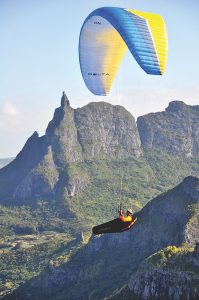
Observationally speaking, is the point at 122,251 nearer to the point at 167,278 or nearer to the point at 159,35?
the point at 167,278

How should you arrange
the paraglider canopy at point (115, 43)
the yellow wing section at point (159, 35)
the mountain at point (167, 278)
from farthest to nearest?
1. the mountain at point (167, 278)
2. the yellow wing section at point (159, 35)
3. the paraglider canopy at point (115, 43)

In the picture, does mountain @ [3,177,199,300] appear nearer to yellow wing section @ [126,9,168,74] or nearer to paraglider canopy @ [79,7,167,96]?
paraglider canopy @ [79,7,167,96]

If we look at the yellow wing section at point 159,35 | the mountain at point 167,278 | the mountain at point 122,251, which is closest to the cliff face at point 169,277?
the mountain at point 167,278

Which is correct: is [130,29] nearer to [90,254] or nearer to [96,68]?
[96,68]

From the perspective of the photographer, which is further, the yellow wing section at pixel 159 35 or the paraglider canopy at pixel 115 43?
the yellow wing section at pixel 159 35

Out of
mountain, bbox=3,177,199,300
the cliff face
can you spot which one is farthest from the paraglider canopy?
mountain, bbox=3,177,199,300

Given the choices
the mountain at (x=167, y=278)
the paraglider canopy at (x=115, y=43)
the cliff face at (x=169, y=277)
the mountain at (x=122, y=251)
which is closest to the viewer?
the paraglider canopy at (x=115, y=43)

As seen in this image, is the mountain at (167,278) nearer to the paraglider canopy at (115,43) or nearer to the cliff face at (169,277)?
the cliff face at (169,277)

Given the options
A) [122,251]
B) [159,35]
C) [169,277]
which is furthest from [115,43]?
[122,251]
